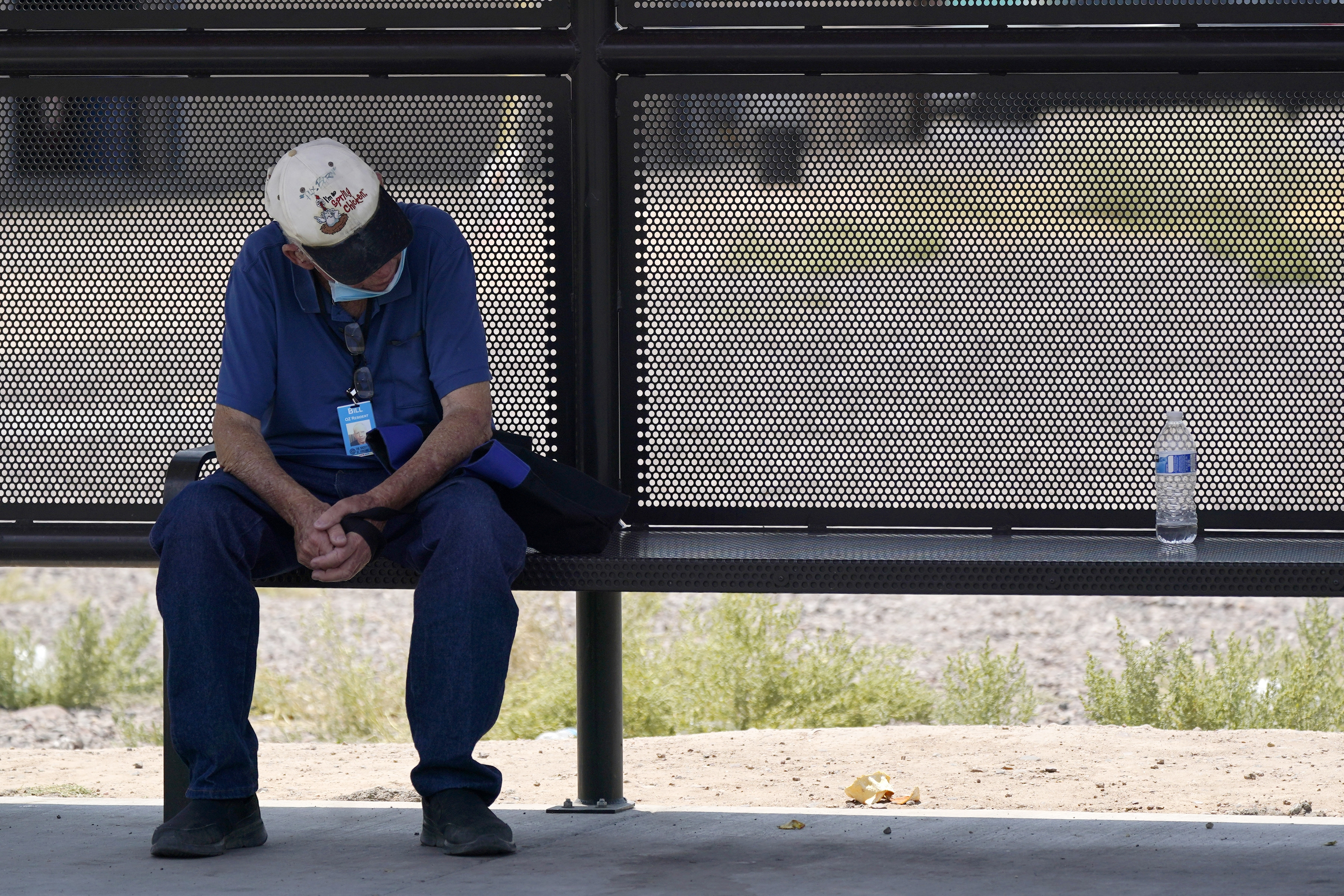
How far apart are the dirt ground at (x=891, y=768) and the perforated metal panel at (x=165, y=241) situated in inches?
42.6

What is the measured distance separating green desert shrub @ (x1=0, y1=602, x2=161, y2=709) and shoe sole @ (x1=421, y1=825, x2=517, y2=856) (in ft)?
15.1

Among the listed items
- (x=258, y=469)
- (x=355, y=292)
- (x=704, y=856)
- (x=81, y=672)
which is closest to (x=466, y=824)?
(x=704, y=856)

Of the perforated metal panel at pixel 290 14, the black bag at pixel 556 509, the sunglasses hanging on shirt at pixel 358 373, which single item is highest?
the perforated metal panel at pixel 290 14

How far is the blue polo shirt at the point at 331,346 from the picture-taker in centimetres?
398

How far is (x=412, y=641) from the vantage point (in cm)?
356

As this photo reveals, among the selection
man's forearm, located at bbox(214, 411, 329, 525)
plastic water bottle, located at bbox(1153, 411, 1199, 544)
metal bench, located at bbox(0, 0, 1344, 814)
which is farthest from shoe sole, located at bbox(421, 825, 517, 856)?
plastic water bottle, located at bbox(1153, 411, 1199, 544)

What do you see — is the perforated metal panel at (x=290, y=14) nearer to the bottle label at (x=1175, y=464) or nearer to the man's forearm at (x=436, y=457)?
the man's forearm at (x=436, y=457)

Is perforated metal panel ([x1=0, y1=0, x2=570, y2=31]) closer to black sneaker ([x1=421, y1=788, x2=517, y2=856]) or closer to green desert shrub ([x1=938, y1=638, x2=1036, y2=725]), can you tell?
black sneaker ([x1=421, y1=788, x2=517, y2=856])

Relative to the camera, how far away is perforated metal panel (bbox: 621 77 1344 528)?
4.36 metres

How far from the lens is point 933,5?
14.3 ft

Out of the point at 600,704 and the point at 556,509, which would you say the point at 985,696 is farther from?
the point at 556,509

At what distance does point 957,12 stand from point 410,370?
1.65 meters

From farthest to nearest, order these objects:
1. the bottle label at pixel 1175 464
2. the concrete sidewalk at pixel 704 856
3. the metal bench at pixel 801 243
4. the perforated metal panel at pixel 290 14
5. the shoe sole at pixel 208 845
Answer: the perforated metal panel at pixel 290 14 < the metal bench at pixel 801 243 < the bottle label at pixel 1175 464 < the shoe sole at pixel 208 845 < the concrete sidewalk at pixel 704 856

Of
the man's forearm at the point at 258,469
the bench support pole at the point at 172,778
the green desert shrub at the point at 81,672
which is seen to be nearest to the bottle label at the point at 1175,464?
the man's forearm at the point at 258,469
